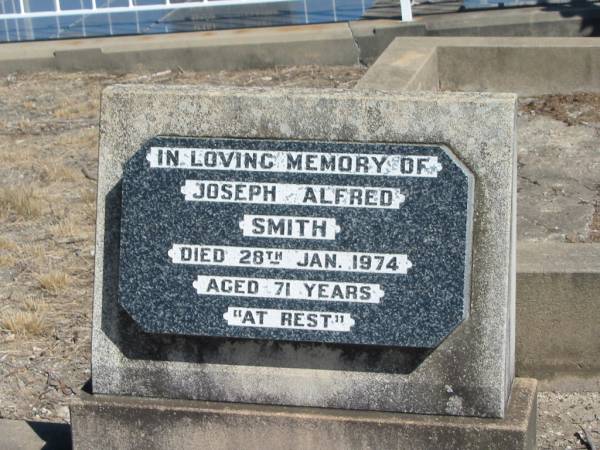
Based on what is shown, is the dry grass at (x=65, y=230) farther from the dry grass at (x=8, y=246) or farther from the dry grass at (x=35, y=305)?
the dry grass at (x=35, y=305)

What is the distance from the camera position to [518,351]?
4926 millimetres

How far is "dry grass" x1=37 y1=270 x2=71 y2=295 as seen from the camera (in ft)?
20.4

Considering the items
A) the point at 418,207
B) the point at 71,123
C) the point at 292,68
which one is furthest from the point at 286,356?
the point at 292,68

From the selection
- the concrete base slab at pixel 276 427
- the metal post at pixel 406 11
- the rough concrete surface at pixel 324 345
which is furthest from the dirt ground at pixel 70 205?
the rough concrete surface at pixel 324 345

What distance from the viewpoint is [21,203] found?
7539mm

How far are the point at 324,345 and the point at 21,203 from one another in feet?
13.3

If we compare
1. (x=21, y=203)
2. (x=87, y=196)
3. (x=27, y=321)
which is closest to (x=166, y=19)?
(x=87, y=196)

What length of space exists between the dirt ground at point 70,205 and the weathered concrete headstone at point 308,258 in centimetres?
102

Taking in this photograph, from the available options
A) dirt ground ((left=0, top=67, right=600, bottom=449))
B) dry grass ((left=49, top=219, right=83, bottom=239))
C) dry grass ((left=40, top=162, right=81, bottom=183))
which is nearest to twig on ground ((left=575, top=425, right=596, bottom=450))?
dirt ground ((left=0, top=67, right=600, bottom=449))

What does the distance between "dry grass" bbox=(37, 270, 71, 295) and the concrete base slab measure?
214 centimetres

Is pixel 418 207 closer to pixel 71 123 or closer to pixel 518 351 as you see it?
pixel 518 351

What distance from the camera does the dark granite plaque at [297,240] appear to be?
12.4 feet

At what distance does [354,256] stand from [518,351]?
1.37 m

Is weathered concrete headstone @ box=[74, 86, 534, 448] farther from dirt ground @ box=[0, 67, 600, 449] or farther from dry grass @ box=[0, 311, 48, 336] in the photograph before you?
dry grass @ box=[0, 311, 48, 336]
